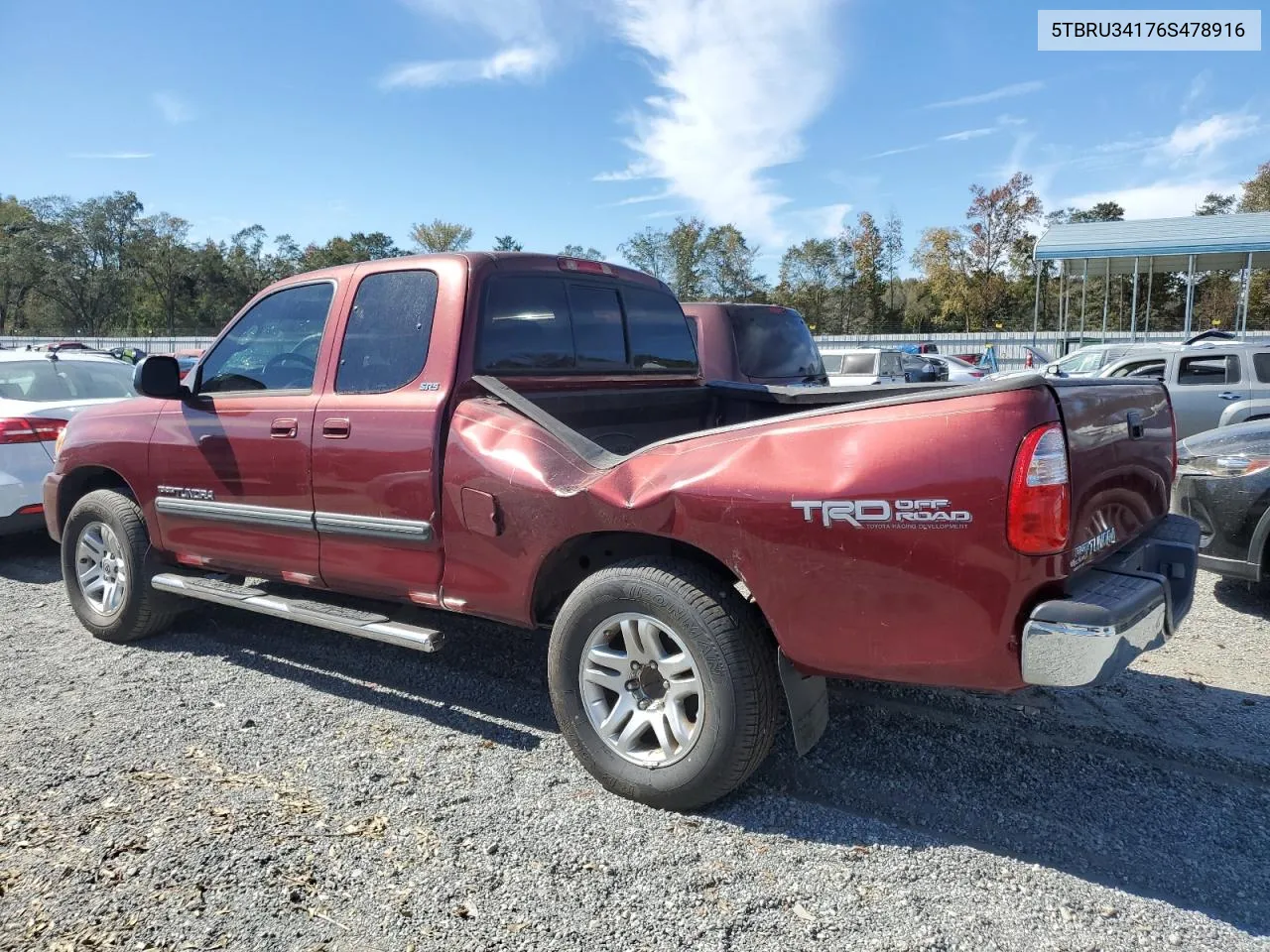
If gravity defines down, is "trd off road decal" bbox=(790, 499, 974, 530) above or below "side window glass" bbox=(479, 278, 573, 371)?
below

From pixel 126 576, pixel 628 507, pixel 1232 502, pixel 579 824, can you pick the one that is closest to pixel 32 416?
pixel 126 576

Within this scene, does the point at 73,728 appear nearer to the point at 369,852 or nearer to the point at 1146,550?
the point at 369,852

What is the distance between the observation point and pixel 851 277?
52.7m

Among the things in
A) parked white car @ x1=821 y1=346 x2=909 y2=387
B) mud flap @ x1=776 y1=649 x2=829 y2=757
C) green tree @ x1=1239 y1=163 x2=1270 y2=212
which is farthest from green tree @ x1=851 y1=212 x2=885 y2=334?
mud flap @ x1=776 y1=649 x2=829 y2=757

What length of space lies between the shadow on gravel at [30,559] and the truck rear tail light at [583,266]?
15.9 ft

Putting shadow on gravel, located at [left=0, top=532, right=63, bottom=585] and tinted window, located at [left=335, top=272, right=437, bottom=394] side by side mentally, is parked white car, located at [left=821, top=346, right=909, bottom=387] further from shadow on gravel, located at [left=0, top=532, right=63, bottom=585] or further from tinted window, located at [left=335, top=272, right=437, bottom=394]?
tinted window, located at [left=335, top=272, right=437, bottom=394]

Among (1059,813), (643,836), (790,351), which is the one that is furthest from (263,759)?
(790,351)

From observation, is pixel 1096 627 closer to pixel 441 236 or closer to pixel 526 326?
pixel 526 326

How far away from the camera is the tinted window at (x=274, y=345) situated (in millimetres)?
4055

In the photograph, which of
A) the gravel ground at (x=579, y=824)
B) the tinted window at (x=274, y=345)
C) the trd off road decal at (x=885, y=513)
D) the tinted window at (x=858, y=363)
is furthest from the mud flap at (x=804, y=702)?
the tinted window at (x=858, y=363)

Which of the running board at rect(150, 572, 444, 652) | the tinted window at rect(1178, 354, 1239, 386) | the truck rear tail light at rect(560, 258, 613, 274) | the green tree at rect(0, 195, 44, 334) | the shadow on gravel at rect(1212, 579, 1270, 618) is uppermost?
the green tree at rect(0, 195, 44, 334)

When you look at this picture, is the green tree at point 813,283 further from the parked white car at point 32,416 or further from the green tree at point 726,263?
the parked white car at point 32,416

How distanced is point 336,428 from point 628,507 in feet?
4.90

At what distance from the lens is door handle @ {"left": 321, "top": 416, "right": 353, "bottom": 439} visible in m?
3.70
